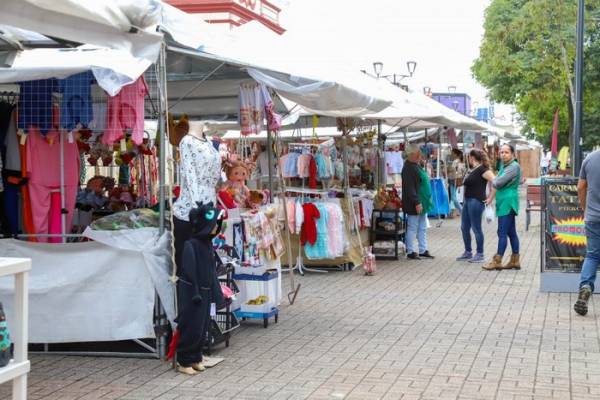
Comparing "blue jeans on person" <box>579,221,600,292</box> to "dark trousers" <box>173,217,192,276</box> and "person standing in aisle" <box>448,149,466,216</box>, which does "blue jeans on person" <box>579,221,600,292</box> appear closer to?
"dark trousers" <box>173,217,192,276</box>

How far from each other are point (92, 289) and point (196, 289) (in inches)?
38.7

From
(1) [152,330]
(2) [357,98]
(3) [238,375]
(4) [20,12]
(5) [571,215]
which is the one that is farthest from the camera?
(5) [571,215]

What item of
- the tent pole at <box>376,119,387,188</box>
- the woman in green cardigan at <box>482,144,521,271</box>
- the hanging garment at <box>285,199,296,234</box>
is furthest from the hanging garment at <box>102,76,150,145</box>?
the tent pole at <box>376,119,387,188</box>

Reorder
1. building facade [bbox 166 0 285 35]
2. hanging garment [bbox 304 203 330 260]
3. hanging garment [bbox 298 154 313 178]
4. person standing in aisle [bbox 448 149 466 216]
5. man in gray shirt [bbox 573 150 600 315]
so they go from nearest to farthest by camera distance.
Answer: man in gray shirt [bbox 573 150 600 315]
hanging garment [bbox 304 203 330 260]
hanging garment [bbox 298 154 313 178]
building facade [bbox 166 0 285 35]
person standing in aisle [bbox 448 149 466 216]

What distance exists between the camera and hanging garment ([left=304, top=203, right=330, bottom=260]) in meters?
12.6

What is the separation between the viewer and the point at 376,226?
584 inches

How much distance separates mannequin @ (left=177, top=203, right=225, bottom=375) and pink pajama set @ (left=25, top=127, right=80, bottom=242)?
165 centimetres

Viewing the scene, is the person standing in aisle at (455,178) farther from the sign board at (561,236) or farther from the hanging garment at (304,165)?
the sign board at (561,236)

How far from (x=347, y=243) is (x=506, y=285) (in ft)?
8.33

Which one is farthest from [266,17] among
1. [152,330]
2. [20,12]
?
[20,12]

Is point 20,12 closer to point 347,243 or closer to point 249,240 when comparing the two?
point 249,240

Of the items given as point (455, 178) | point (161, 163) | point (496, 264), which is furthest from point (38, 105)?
point (455, 178)

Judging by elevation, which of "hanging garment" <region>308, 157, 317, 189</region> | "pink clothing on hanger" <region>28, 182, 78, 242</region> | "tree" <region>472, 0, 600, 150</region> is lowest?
"pink clothing on hanger" <region>28, 182, 78, 242</region>

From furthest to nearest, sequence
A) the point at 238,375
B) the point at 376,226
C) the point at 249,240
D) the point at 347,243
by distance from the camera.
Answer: the point at 376,226
the point at 347,243
the point at 249,240
the point at 238,375
